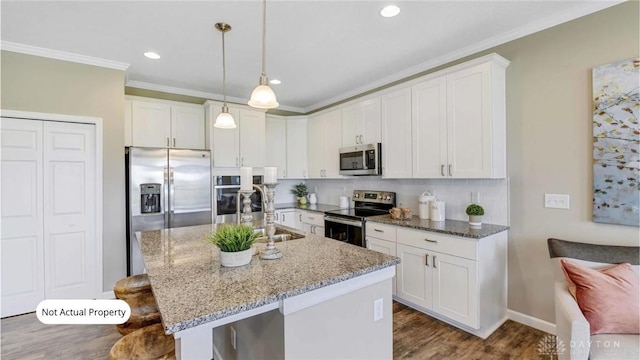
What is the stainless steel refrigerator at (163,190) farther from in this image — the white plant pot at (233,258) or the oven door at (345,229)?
the white plant pot at (233,258)

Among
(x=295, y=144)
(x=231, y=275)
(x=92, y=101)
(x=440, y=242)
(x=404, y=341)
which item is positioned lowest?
(x=404, y=341)

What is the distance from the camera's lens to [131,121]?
3621 mm

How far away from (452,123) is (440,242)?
116cm

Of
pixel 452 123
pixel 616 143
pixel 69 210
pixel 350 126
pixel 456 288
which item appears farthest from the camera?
pixel 350 126

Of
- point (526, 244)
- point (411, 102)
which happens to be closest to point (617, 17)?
point (411, 102)

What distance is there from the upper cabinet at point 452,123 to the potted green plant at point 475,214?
300 mm

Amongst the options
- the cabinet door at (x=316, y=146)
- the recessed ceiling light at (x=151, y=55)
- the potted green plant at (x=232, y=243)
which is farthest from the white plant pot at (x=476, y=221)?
the recessed ceiling light at (x=151, y=55)

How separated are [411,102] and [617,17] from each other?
1.62 m

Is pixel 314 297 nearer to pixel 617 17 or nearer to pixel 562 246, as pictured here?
pixel 562 246

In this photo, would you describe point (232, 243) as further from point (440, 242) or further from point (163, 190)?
point (163, 190)

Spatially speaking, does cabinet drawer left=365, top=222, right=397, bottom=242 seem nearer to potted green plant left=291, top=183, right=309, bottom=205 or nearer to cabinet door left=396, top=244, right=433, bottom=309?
cabinet door left=396, top=244, right=433, bottom=309

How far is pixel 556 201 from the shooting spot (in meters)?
2.38

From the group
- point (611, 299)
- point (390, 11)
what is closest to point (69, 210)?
point (390, 11)

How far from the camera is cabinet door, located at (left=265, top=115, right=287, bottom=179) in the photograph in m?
4.86
